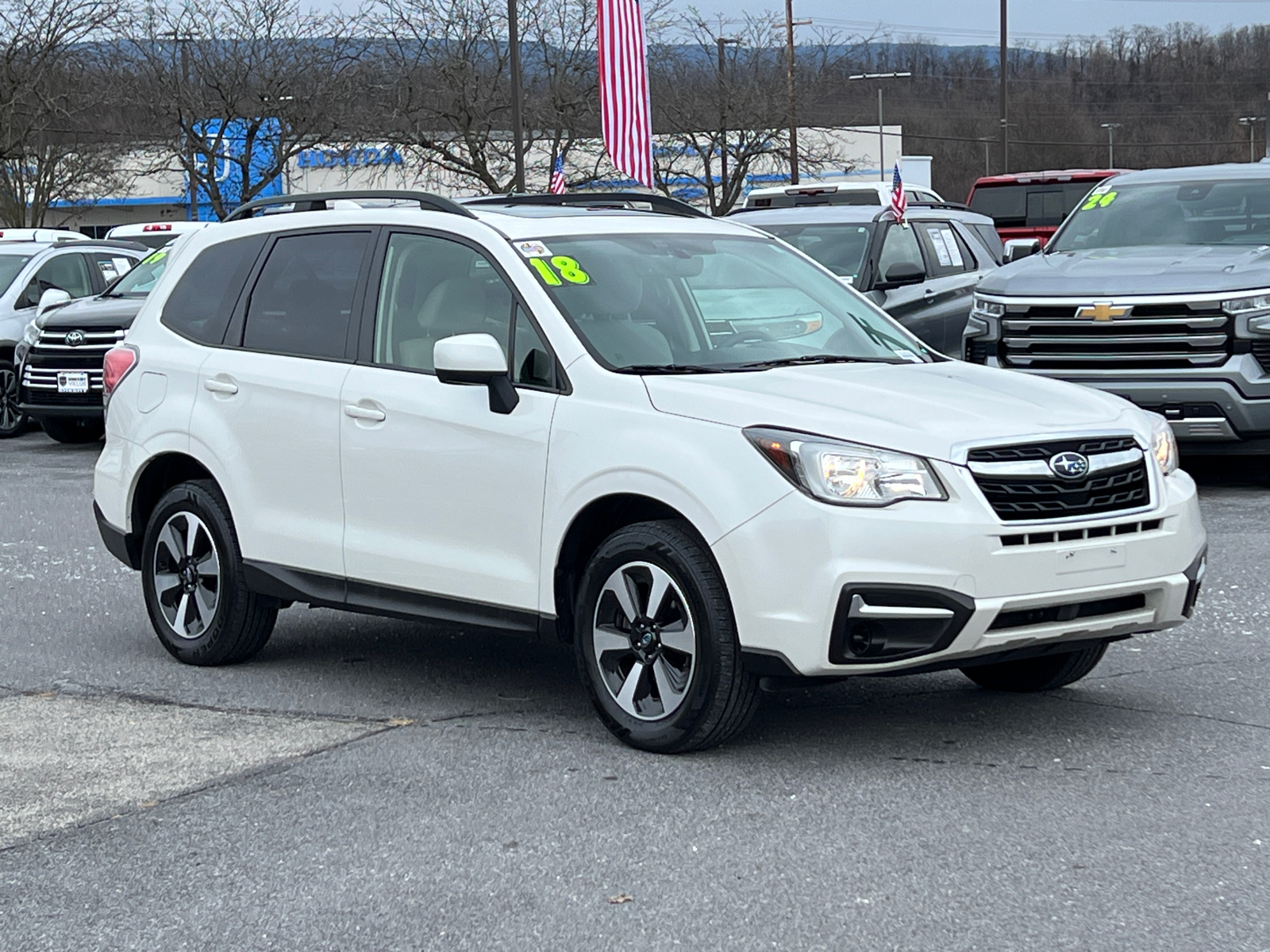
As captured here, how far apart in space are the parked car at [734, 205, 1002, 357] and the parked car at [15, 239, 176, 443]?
5985 millimetres

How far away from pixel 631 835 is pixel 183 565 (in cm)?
316

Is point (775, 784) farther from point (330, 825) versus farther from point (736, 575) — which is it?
point (330, 825)

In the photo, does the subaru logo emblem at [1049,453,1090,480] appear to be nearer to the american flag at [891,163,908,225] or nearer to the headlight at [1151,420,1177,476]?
the headlight at [1151,420,1177,476]

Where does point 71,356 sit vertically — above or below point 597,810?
above

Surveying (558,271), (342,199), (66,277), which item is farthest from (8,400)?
(558,271)

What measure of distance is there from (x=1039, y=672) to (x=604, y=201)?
2564 millimetres

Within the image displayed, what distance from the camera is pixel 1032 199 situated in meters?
27.5

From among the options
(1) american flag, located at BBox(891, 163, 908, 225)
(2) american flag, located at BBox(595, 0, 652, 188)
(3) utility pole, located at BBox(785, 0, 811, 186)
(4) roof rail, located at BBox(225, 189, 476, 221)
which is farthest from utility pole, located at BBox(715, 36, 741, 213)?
(4) roof rail, located at BBox(225, 189, 476, 221)

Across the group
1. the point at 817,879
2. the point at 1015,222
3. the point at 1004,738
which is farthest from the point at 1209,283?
the point at 1015,222

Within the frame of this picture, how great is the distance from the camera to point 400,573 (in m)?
6.29

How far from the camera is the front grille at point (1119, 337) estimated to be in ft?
37.0

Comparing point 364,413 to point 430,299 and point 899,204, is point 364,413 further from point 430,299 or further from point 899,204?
point 899,204

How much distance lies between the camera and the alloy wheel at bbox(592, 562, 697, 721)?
543 cm

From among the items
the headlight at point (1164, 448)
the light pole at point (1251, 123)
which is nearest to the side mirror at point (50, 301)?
the headlight at point (1164, 448)
